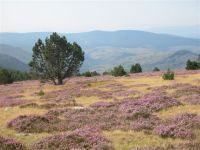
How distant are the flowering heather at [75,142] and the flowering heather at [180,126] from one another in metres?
3.04

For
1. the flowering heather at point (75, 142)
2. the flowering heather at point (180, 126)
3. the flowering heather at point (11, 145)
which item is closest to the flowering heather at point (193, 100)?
the flowering heather at point (180, 126)

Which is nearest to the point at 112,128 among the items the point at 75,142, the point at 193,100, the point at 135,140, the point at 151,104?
the point at 135,140

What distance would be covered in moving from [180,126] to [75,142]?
5618mm

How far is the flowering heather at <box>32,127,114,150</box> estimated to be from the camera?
15727 millimetres

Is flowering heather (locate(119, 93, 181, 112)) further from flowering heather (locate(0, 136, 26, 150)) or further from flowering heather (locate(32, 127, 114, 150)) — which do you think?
flowering heather (locate(0, 136, 26, 150))

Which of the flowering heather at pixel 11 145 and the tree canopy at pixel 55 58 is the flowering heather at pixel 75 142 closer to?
the flowering heather at pixel 11 145

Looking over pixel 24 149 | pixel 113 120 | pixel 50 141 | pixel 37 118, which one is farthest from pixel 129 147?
pixel 37 118

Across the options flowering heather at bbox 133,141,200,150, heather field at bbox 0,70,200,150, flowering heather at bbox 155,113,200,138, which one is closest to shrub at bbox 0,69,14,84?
heather field at bbox 0,70,200,150

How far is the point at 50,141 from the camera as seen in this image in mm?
16422

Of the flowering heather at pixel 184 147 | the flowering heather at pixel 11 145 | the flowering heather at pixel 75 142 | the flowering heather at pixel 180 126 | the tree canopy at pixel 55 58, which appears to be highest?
the tree canopy at pixel 55 58

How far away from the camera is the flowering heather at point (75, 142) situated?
619 inches

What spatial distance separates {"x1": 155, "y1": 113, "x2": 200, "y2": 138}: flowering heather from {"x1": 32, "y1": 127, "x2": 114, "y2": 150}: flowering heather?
9.97 ft

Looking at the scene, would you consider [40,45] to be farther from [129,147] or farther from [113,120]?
[129,147]

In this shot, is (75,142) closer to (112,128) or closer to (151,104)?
(112,128)
